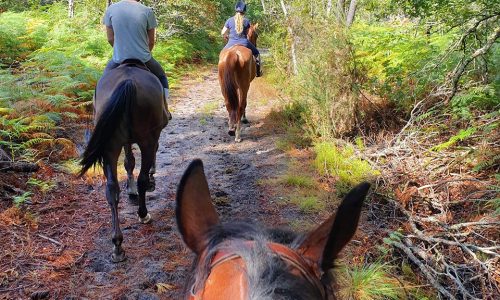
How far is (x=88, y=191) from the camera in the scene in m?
5.33

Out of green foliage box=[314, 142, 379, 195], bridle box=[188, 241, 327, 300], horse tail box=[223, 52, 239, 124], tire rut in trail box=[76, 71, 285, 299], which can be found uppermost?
bridle box=[188, 241, 327, 300]

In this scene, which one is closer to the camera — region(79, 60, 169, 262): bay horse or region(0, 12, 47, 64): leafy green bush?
region(79, 60, 169, 262): bay horse

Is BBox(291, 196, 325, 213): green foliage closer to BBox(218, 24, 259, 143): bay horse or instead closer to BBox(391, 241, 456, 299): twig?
BBox(391, 241, 456, 299): twig

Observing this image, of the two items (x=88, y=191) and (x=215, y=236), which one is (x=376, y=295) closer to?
(x=215, y=236)

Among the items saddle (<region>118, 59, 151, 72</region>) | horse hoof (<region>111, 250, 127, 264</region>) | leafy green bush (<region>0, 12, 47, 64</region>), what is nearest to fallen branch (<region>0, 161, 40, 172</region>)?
saddle (<region>118, 59, 151, 72</region>)

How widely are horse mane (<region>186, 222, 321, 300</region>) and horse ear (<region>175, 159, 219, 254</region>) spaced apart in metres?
0.06

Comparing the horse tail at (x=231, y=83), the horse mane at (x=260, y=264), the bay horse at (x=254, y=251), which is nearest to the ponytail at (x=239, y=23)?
the horse tail at (x=231, y=83)

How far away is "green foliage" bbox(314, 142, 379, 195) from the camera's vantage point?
5.23 metres

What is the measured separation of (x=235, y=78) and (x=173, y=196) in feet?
11.1

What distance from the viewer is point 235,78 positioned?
797cm

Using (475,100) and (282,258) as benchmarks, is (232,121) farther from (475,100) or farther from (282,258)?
(282,258)

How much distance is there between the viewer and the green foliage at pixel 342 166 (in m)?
5.23

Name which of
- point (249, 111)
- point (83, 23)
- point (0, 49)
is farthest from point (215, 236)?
point (83, 23)

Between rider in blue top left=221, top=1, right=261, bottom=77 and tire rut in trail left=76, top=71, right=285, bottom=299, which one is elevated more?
rider in blue top left=221, top=1, right=261, bottom=77
